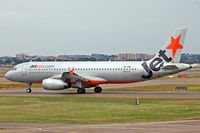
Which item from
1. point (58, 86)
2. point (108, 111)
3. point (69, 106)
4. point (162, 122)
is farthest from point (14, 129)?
point (58, 86)

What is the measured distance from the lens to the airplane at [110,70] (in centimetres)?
5675

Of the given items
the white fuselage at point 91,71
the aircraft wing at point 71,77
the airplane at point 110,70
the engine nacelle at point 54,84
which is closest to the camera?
the airplane at point 110,70

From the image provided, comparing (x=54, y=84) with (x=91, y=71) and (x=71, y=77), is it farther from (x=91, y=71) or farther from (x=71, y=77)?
(x=91, y=71)

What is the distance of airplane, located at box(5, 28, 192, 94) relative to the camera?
56.8 m

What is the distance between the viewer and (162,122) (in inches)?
1131

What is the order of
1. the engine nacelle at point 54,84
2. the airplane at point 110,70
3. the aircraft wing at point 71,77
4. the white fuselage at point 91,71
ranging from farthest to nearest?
the aircraft wing at point 71,77
the engine nacelle at point 54,84
the white fuselage at point 91,71
the airplane at point 110,70

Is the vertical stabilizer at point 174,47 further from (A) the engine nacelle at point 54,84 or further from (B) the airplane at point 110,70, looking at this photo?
(A) the engine nacelle at point 54,84

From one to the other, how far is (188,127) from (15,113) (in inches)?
645

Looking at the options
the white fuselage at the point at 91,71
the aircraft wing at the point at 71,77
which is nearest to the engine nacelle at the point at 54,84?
the aircraft wing at the point at 71,77

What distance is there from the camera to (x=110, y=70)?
59.0m

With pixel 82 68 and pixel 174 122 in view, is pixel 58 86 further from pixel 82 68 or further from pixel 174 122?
pixel 174 122

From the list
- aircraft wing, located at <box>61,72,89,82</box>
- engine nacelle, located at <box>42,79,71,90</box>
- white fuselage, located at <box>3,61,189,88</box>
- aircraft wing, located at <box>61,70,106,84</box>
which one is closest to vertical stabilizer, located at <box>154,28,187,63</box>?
white fuselage, located at <box>3,61,189,88</box>

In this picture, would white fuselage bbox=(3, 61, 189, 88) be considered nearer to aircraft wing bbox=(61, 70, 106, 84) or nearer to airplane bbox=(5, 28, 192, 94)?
airplane bbox=(5, 28, 192, 94)

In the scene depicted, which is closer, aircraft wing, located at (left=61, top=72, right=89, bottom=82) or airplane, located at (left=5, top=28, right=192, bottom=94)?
airplane, located at (left=5, top=28, right=192, bottom=94)
